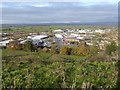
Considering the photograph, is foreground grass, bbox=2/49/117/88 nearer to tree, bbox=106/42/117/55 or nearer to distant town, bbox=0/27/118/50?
distant town, bbox=0/27/118/50

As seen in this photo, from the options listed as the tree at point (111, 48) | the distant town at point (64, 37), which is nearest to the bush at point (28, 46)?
the distant town at point (64, 37)

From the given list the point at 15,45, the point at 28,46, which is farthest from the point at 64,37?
the point at 15,45

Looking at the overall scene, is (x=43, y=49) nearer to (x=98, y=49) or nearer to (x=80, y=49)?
(x=80, y=49)

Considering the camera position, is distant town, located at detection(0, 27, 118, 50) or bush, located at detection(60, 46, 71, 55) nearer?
distant town, located at detection(0, 27, 118, 50)

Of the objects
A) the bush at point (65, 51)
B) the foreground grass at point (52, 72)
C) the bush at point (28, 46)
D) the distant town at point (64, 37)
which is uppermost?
the distant town at point (64, 37)

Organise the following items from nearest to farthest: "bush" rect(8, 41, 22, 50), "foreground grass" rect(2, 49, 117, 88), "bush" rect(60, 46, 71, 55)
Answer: "foreground grass" rect(2, 49, 117, 88)
"bush" rect(8, 41, 22, 50)
"bush" rect(60, 46, 71, 55)

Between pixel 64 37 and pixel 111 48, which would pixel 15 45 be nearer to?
pixel 64 37


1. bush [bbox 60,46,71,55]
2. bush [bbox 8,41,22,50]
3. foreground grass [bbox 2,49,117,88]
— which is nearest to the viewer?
foreground grass [bbox 2,49,117,88]

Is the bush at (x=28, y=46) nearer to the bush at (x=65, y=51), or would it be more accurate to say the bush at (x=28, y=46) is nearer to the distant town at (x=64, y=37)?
the distant town at (x=64, y=37)

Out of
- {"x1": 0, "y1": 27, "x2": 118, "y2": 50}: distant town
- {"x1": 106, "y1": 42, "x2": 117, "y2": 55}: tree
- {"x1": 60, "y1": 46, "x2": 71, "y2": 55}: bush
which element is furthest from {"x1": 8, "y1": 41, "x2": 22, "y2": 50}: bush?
{"x1": 106, "y1": 42, "x2": 117, "y2": 55}: tree
